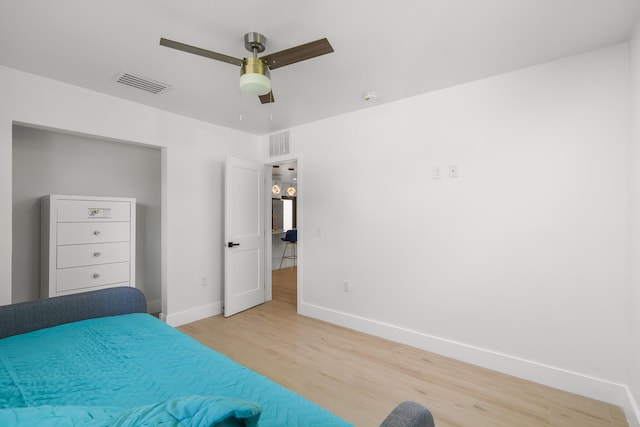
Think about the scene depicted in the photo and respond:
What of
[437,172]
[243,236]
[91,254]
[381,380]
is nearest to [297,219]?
[243,236]

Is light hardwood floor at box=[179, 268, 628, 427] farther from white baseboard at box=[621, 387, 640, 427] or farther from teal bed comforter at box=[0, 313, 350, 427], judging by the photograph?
teal bed comforter at box=[0, 313, 350, 427]

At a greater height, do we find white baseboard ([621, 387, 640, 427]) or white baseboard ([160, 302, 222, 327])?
white baseboard ([160, 302, 222, 327])

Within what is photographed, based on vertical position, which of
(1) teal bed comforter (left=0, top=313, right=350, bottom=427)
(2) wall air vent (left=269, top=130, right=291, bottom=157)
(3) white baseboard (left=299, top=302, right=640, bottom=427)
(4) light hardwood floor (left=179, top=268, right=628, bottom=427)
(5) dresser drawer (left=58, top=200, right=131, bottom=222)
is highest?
(2) wall air vent (left=269, top=130, right=291, bottom=157)

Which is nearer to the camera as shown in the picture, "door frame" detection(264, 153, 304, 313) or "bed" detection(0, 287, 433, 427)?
"bed" detection(0, 287, 433, 427)

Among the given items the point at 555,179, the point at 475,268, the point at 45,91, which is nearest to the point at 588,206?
the point at 555,179

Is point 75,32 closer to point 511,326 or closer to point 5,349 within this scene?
point 5,349

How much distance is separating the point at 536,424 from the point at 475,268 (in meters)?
1.11

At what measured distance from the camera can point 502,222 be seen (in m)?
2.44

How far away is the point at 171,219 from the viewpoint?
135 inches

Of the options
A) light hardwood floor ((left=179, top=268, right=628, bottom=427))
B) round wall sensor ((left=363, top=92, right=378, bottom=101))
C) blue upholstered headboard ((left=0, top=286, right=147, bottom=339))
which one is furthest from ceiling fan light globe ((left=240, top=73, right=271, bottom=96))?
light hardwood floor ((left=179, top=268, right=628, bottom=427))

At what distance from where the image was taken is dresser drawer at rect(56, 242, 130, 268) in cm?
277

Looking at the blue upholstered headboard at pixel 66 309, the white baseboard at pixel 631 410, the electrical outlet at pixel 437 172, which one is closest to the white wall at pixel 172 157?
the blue upholstered headboard at pixel 66 309

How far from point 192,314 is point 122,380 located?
98.3 inches

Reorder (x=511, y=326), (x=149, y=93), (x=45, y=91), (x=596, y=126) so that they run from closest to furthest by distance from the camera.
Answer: (x=596, y=126)
(x=511, y=326)
(x=45, y=91)
(x=149, y=93)
